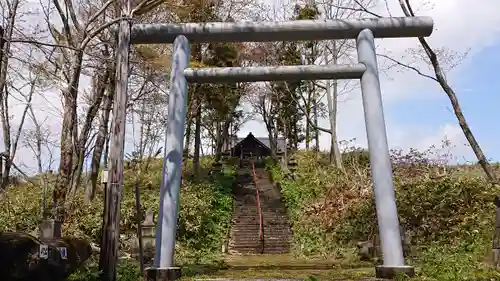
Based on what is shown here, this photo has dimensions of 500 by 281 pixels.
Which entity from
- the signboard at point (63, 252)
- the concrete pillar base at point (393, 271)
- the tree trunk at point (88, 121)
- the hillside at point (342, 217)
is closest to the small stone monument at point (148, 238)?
the hillside at point (342, 217)

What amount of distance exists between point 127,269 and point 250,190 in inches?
495

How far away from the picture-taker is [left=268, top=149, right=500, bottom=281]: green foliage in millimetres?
9555

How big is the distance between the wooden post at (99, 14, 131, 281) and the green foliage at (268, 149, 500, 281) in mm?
4255

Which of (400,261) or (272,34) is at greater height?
(272,34)

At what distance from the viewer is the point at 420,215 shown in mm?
12344

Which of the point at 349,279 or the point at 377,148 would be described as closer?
the point at 349,279

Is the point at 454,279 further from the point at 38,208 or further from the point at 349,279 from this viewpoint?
the point at 38,208

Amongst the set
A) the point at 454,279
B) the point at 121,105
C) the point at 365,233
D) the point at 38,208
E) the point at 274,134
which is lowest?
the point at 454,279

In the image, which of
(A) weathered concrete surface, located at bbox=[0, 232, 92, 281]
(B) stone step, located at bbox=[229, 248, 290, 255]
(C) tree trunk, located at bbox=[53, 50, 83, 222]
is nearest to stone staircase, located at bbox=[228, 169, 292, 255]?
(B) stone step, located at bbox=[229, 248, 290, 255]

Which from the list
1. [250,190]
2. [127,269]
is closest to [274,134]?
[250,190]

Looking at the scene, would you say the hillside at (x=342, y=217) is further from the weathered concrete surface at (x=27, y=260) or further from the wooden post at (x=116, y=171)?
the weathered concrete surface at (x=27, y=260)

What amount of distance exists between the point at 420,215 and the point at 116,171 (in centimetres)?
818

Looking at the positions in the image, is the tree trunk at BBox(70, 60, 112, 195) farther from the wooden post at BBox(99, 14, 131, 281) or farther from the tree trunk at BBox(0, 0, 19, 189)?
the wooden post at BBox(99, 14, 131, 281)

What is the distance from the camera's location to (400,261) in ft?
23.4
